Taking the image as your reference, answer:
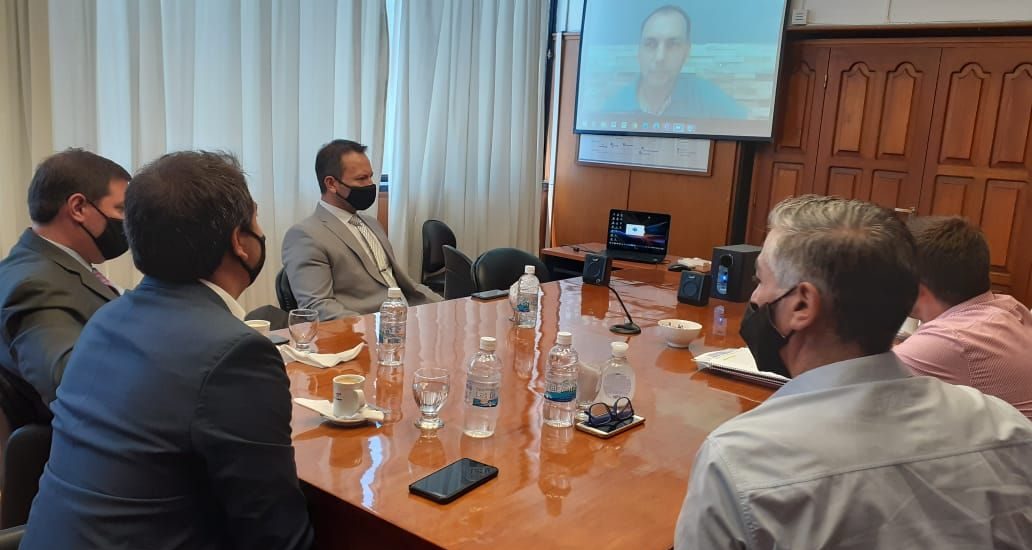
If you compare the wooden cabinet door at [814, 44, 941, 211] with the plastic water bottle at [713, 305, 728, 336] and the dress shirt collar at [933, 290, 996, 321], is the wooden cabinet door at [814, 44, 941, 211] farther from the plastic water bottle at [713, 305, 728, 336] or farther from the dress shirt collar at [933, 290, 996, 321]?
the dress shirt collar at [933, 290, 996, 321]

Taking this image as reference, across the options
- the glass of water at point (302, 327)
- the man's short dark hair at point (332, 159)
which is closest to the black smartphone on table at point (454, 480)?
the glass of water at point (302, 327)

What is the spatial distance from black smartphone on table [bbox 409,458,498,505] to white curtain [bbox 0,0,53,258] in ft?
7.82

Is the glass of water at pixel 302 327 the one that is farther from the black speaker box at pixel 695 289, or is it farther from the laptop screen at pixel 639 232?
the laptop screen at pixel 639 232

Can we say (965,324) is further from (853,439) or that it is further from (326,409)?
(326,409)

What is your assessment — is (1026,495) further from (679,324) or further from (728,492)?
(679,324)

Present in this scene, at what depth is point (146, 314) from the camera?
125 cm

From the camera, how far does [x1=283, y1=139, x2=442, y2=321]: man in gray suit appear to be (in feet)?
9.97

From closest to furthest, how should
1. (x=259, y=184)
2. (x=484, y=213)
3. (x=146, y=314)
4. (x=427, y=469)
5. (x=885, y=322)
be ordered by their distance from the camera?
(x=885, y=322)
(x=146, y=314)
(x=427, y=469)
(x=259, y=184)
(x=484, y=213)

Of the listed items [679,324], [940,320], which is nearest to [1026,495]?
[940,320]

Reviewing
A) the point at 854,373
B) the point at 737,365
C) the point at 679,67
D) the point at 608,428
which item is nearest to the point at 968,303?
the point at 737,365

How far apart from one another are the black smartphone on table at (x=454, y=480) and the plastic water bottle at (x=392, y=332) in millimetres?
668

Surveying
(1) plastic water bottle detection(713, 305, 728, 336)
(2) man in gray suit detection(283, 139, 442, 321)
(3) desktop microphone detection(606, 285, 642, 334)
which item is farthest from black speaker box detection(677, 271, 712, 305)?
(2) man in gray suit detection(283, 139, 442, 321)

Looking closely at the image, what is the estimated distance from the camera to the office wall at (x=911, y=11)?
422cm

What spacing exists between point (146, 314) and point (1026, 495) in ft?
4.21
